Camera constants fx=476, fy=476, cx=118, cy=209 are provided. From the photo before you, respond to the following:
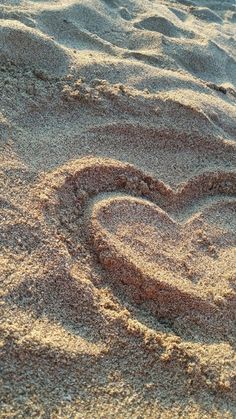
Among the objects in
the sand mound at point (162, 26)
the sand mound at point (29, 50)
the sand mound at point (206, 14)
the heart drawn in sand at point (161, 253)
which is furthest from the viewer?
the sand mound at point (206, 14)

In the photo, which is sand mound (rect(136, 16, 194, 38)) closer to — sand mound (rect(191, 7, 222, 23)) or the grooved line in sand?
sand mound (rect(191, 7, 222, 23))

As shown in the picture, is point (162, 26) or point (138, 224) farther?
point (162, 26)

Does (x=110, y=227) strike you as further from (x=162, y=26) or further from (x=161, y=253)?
(x=162, y=26)

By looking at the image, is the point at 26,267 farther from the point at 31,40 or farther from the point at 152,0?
the point at 152,0

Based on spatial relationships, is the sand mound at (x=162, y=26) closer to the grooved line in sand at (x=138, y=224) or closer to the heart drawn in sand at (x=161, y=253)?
the grooved line in sand at (x=138, y=224)

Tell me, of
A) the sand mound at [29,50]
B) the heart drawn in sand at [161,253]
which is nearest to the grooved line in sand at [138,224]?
the heart drawn in sand at [161,253]

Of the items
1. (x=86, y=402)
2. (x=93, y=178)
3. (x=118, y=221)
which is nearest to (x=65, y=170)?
(x=93, y=178)

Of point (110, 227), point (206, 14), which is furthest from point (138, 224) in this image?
point (206, 14)
